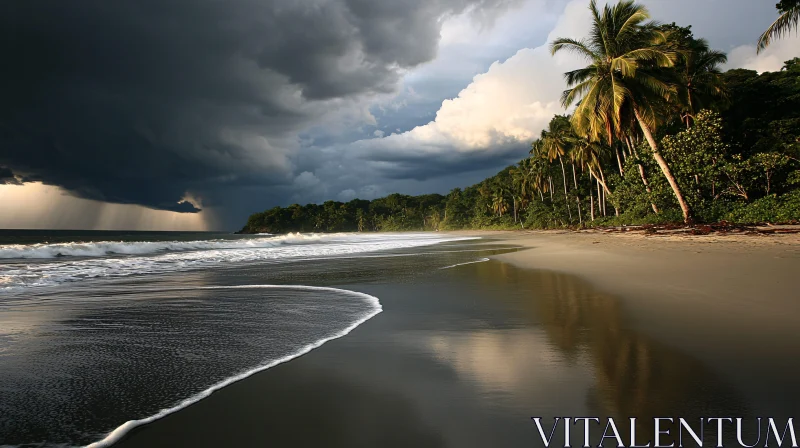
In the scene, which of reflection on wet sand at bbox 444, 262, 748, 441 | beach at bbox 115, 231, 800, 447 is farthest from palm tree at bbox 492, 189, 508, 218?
reflection on wet sand at bbox 444, 262, 748, 441

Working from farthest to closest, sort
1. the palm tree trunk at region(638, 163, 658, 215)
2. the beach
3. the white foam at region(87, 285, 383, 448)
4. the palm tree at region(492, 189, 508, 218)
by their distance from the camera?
the palm tree at region(492, 189, 508, 218), the palm tree trunk at region(638, 163, 658, 215), the beach, the white foam at region(87, 285, 383, 448)

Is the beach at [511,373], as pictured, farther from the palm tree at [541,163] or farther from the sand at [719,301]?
the palm tree at [541,163]

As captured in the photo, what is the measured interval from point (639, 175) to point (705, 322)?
25.9m

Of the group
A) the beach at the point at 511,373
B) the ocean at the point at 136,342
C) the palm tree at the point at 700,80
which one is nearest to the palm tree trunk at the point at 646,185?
the palm tree at the point at 700,80

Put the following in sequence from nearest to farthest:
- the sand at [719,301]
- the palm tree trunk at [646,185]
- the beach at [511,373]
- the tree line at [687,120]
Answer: the beach at [511,373]
the sand at [719,301]
the tree line at [687,120]
the palm tree trunk at [646,185]

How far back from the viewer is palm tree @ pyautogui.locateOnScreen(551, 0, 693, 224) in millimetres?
20078

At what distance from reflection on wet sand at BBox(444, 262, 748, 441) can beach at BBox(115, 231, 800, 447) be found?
1cm

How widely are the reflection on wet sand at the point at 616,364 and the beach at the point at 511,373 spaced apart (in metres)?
0.01

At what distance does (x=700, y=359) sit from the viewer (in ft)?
10.6

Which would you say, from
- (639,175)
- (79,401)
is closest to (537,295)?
(79,401)

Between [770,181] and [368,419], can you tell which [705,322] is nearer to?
[368,419]

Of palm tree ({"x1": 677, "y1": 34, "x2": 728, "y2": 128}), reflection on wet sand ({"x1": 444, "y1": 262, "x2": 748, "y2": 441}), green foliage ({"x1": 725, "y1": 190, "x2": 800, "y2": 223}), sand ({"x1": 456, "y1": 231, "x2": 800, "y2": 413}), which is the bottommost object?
sand ({"x1": 456, "y1": 231, "x2": 800, "y2": 413})

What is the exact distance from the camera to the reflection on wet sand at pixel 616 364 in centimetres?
240

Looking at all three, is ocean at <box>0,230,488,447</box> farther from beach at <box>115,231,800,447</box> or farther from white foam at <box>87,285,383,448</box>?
beach at <box>115,231,800,447</box>
